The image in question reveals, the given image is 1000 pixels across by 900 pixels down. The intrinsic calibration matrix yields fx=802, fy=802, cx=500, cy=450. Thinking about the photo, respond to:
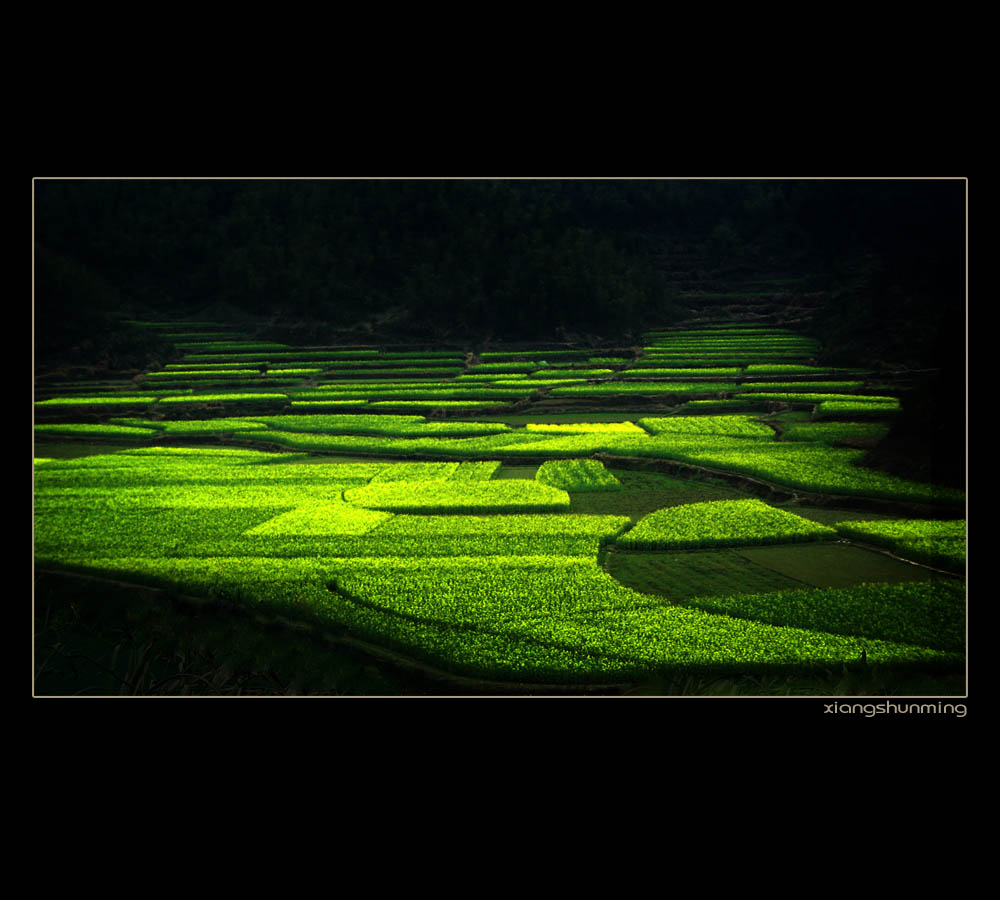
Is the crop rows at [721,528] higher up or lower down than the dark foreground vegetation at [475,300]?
lower down

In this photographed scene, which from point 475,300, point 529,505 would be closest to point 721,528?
point 529,505

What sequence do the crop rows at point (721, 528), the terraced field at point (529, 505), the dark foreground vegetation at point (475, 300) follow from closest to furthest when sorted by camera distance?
the terraced field at point (529, 505) → the dark foreground vegetation at point (475, 300) → the crop rows at point (721, 528)

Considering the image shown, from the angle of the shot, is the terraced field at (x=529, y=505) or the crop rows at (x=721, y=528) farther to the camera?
the crop rows at (x=721, y=528)

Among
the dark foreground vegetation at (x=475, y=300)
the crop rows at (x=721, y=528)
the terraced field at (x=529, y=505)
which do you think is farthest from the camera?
the crop rows at (x=721, y=528)

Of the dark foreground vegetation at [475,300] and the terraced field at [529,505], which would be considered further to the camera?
the dark foreground vegetation at [475,300]

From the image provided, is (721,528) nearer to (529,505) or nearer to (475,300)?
(529,505)

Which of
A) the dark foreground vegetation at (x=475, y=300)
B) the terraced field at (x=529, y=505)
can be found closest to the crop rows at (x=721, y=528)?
the terraced field at (x=529, y=505)

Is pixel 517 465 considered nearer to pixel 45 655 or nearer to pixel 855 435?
pixel 855 435

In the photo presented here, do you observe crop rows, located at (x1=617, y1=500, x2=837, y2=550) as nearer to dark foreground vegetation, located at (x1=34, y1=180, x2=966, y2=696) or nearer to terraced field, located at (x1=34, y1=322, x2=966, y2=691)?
terraced field, located at (x1=34, y1=322, x2=966, y2=691)

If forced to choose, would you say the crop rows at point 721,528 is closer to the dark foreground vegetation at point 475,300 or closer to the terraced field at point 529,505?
the terraced field at point 529,505
